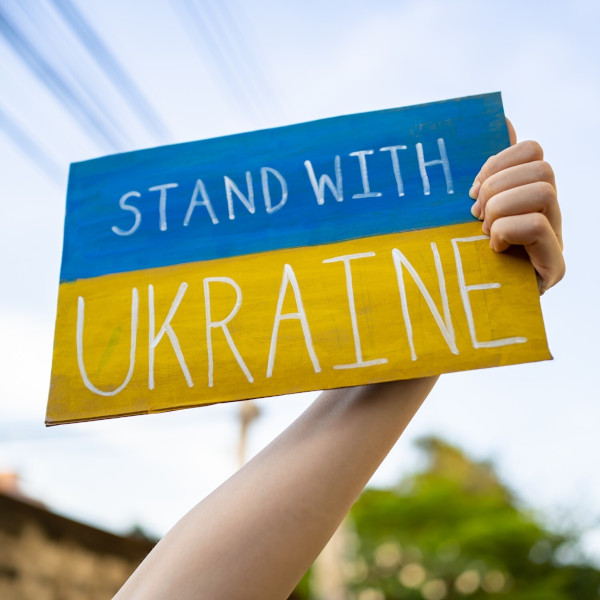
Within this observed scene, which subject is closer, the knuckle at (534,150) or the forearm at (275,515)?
the forearm at (275,515)

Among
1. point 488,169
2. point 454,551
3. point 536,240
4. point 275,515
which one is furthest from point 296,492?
point 454,551

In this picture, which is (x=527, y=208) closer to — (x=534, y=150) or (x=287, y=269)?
(x=534, y=150)

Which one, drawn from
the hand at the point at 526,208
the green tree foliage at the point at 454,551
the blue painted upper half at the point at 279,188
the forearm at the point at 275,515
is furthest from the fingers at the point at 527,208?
the green tree foliage at the point at 454,551

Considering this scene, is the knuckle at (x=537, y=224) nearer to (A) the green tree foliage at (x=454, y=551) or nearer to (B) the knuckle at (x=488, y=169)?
(B) the knuckle at (x=488, y=169)

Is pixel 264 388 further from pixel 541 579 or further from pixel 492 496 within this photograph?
pixel 492 496

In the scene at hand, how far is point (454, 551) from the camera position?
17.3 metres

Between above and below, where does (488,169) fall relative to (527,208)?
above

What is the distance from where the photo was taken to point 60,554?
397 cm

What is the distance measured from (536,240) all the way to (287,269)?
40cm

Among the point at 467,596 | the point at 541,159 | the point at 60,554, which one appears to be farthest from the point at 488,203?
the point at 467,596

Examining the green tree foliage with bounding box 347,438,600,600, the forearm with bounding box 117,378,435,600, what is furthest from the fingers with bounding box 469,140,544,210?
the green tree foliage with bounding box 347,438,600,600

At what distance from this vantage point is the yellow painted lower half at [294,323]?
975 mm

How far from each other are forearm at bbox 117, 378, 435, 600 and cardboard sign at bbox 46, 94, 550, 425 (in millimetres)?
158

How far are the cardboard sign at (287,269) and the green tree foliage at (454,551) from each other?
1754 centimetres
